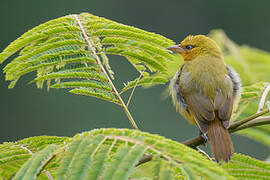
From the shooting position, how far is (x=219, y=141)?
3176mm

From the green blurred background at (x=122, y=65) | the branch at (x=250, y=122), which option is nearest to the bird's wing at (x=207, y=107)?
the branch at (x=250, y=122)

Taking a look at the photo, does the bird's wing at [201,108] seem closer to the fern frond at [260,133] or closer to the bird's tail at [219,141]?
the bird's tail at [219,141]

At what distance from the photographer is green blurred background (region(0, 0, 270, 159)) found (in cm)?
1073

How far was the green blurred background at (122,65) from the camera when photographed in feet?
35.2

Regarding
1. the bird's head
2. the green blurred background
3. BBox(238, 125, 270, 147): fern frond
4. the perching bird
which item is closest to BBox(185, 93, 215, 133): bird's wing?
the perching bird

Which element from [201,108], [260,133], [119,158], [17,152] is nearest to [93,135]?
[119,158]

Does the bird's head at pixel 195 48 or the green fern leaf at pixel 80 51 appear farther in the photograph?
the bird's head at pixel 195 48

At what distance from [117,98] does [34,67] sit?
494mm

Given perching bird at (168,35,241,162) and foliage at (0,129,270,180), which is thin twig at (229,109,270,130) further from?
foliage at (0,129,270,180)

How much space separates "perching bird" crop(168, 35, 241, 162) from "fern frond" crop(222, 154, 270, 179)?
76cm

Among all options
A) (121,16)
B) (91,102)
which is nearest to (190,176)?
(91,102)

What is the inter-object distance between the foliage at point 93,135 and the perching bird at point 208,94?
0.36 m

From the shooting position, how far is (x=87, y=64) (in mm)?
2631

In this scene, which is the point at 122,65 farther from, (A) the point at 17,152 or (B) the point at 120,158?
(B) the point at 120,158
